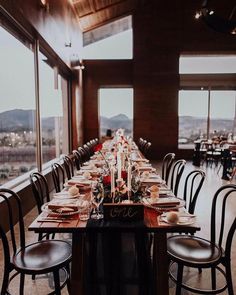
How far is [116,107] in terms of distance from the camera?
1040 centimetres

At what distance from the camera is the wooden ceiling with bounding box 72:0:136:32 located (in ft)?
25.9

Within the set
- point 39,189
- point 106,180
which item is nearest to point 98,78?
point 39,189

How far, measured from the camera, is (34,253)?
1936mm

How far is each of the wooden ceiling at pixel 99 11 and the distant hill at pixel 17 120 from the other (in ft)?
13.8

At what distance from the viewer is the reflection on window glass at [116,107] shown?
10336mm

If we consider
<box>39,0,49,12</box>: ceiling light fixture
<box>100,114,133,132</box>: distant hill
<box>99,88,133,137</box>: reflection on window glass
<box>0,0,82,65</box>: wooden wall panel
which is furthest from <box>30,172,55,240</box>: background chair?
<box>100,114,133,132</box>: distant hill

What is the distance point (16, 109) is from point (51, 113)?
1.90m

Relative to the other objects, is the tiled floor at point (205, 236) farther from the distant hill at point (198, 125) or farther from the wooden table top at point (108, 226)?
the distant hill at point (198, 125)

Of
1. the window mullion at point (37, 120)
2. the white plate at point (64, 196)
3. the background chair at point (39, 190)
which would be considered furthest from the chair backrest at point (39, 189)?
the window mullion at point (37, 120)

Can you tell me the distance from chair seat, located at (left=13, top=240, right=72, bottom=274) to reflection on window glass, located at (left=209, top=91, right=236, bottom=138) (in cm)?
922

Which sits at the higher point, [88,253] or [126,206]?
[126,206]

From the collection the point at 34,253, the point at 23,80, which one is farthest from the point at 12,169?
the point at 34,253

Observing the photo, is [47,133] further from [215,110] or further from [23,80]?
[215,110]

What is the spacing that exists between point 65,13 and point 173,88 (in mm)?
4560
